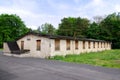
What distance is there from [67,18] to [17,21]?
1971 centimetres

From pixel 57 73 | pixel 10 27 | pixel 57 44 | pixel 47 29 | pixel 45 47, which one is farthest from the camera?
pixel 47 29

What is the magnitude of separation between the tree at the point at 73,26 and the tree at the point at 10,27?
551 inches

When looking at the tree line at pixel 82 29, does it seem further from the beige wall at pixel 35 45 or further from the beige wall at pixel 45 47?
the beige wall at pixel 35 45

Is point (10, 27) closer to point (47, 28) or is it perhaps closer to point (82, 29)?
point (82, 29)

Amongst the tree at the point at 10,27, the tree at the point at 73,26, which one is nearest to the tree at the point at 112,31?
the tree at the point at 73,26

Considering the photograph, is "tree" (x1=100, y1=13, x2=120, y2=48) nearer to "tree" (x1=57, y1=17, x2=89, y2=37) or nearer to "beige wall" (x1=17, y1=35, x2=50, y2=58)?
"tree" (x1=57, y1=17, x2=89, y2=37)

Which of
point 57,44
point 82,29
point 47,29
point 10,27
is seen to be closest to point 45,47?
point 57,44

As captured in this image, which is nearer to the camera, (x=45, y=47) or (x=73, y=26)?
(x=45, y=47)

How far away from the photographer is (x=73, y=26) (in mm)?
60875

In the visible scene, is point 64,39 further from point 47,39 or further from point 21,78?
point 21,78

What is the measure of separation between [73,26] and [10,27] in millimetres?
22225

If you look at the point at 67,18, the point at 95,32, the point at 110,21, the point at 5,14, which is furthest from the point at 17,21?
the point at 110,21

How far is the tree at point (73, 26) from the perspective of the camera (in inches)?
2220

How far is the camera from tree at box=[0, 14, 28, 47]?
49.6 metres
